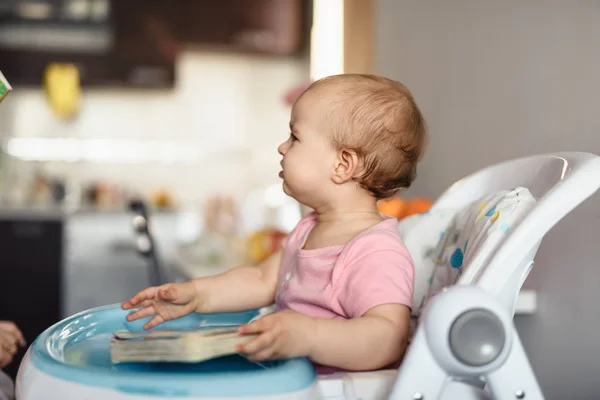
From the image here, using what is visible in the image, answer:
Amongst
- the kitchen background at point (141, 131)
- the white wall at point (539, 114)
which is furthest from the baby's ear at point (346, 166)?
the kitchen background at point (141, 131)

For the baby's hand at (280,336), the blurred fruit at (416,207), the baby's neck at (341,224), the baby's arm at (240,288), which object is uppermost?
the baby's neck at (341,224)

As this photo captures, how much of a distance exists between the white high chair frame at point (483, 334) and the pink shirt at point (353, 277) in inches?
3.3

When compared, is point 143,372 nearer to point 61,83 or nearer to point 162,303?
point 162,303

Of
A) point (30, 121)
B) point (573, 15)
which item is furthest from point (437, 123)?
point (30, 121)

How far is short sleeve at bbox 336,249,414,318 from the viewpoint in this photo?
0.87 metres

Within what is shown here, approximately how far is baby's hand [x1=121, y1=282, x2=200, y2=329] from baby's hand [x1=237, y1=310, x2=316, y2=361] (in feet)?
0.76

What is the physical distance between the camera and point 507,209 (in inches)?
35.5

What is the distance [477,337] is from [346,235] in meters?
0.32

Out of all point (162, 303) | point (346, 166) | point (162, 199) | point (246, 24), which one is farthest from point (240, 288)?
point (246, 24)

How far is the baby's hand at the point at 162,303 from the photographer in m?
0.95

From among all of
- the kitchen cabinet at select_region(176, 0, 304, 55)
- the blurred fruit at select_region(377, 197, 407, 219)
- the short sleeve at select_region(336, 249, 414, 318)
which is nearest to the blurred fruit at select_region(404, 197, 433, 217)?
the blurred fruit at select_region(377, 197, 407, 219)

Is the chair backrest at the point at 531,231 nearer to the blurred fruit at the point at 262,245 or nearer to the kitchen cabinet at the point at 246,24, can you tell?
the blurred fruit at the point at 262,245

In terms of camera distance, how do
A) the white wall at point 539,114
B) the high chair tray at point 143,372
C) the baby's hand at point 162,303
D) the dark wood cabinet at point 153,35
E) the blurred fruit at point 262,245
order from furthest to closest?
1. the dark wood cabinet at point 153,35
2. the blurred fruit at point 262,245
3. the white wall at point 539,114
4. the baby's hand at point 162,303
5. the high chair tray at point 143,372

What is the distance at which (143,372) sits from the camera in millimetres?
776
